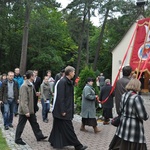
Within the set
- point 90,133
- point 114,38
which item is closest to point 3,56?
point 114,38

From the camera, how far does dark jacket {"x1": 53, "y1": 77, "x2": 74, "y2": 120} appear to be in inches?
254

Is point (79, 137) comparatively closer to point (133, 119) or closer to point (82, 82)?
point (133, 119)

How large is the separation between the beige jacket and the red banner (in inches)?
102

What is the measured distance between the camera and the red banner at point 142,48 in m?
6.00

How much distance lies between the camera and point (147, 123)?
1059 cm

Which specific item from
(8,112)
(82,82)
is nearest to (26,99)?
(8,112)

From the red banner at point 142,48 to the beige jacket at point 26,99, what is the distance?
8.47ft

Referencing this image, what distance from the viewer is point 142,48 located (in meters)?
6.13

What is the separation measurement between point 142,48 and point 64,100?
81.2 inches

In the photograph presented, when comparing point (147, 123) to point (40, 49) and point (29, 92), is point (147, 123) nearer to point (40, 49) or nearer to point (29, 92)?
point (29, 92)

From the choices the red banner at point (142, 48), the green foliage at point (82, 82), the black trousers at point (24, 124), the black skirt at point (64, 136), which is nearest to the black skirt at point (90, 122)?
the black trousers at point (24, 124)

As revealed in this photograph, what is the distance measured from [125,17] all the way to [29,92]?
3132cm

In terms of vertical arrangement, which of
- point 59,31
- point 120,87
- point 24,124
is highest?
point 59,31

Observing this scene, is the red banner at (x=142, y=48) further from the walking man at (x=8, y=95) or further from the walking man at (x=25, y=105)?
the walking man at (x=8, y=95)
